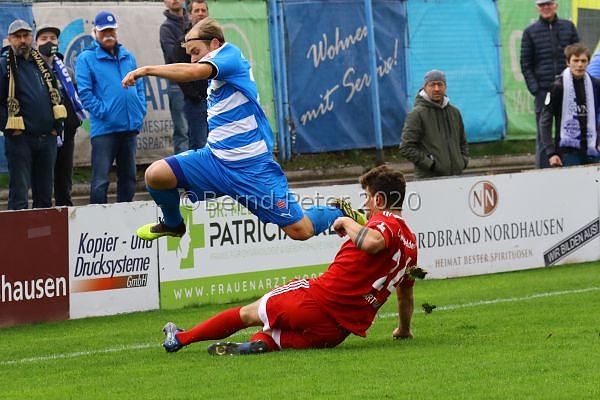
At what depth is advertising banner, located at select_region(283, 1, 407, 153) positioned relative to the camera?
19297mm

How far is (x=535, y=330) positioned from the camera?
1002 centimetres

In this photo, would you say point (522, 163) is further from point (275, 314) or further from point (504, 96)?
point (275, 314)

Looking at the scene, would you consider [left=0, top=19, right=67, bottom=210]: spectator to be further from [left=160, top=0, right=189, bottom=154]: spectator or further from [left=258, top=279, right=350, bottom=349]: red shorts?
[left=258, top=279, right=350, bottom=349]: red shorts

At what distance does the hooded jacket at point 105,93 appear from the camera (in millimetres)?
14391

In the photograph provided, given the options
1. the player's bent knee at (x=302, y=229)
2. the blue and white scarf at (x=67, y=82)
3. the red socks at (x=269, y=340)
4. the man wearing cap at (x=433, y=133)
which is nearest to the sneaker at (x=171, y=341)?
the red socks at (x=269, y=340)

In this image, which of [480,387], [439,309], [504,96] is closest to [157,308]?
[439,309]

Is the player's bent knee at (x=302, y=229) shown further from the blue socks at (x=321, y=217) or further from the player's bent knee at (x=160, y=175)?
the player's bent knee at (x=160, y=175)

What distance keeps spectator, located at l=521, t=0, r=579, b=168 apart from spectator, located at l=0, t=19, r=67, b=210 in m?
6.73

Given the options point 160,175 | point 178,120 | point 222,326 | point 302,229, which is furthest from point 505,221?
point 222,326

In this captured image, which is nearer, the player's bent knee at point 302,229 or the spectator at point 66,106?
the player's bent knee at point 302,229

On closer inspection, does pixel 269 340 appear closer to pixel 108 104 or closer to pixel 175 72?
pixel 175 72

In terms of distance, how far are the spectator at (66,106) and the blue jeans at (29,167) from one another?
1.83 feet

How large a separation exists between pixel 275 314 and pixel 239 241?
4529mm

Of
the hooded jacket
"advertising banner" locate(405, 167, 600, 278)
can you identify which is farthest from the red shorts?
"advertising banner" locate(405, 167, 600, 278)
